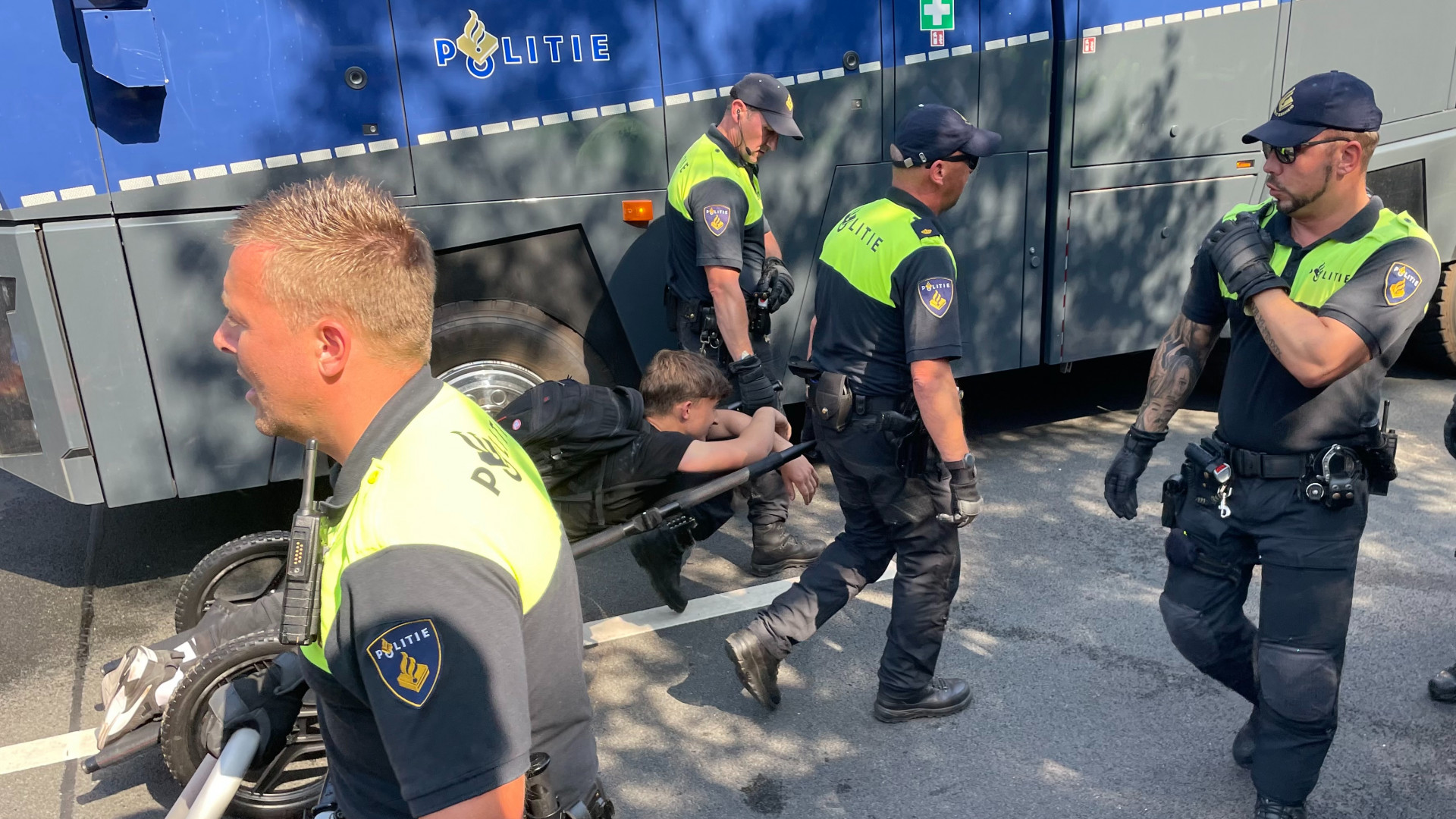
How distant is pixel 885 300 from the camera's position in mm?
3301

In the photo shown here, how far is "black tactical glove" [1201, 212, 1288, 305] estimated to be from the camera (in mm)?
2676

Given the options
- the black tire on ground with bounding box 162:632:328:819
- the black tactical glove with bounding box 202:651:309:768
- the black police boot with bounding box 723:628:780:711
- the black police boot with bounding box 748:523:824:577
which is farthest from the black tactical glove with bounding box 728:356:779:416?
the black tactical glove with bounding box 202:651:309:768

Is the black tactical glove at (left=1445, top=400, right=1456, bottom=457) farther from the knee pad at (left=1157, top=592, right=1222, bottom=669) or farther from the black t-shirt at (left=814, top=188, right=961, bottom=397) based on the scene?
the black t-shirt at (left=814, top=188, right=961, bottom=397)

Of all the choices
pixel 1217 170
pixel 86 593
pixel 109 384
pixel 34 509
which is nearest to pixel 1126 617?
pixel 1217 170

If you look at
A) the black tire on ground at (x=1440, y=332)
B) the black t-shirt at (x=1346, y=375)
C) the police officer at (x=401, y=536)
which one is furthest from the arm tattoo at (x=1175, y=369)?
the black tire on ground at (x=1440, y=332)

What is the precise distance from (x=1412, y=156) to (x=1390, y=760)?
13.4 ft

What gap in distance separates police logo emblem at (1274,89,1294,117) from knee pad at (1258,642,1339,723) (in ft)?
4.44

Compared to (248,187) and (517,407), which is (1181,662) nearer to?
(517,407)

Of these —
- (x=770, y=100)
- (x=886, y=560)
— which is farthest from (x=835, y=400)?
(x=770, y=100)

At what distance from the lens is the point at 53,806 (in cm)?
318

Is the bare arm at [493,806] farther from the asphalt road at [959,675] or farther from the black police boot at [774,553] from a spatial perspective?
the black police boot at [774,553]

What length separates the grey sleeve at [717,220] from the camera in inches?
173

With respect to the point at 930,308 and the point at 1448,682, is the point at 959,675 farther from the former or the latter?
the point at 1448,682

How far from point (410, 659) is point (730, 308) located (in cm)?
340
